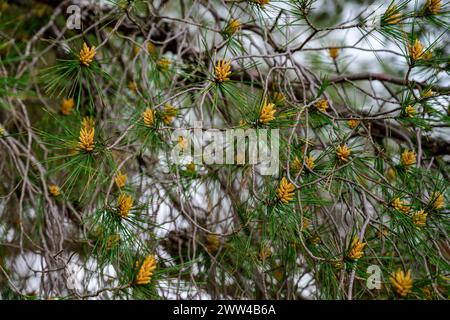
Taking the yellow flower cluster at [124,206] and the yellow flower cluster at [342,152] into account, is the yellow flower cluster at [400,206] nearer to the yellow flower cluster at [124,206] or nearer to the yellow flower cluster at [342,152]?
the yellow flower cluster at [342,152]

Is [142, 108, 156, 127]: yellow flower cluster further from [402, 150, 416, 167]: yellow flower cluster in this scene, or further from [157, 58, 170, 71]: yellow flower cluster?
[402, 150, 416, 167]: yellow flower cluster

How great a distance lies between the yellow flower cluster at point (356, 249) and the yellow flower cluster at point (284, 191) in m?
0.13

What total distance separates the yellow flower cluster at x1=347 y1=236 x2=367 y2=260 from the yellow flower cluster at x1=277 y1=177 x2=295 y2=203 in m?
0.13

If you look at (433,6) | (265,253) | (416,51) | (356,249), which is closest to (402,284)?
(356,249)

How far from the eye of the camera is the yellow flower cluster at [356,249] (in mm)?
937

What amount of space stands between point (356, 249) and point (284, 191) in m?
0.16

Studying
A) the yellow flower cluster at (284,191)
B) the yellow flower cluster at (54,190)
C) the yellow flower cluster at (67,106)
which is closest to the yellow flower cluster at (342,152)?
the yellow flower cluster at (284,191)

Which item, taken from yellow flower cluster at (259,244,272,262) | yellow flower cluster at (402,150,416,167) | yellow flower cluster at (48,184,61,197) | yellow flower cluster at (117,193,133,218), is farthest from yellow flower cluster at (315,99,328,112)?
yellow flower cluster at (48,184,61,197)

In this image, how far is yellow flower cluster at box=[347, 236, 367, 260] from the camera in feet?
3.07

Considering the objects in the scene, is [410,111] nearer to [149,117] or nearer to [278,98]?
[278,98]

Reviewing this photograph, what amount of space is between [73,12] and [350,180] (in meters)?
0.85

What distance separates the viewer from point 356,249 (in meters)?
0.94

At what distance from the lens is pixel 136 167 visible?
4.60 feet
